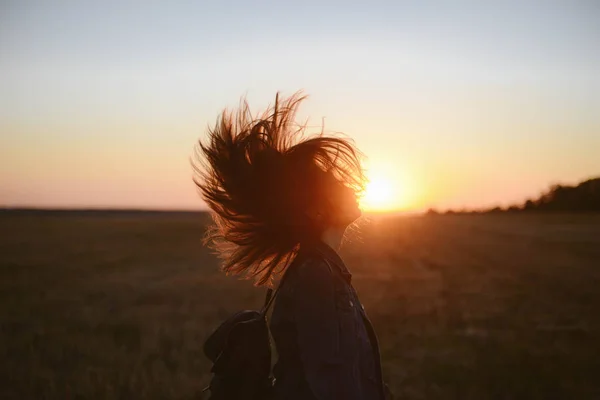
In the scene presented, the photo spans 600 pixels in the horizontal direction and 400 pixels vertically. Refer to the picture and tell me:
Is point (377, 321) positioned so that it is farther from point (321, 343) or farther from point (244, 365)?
point (321, 343)

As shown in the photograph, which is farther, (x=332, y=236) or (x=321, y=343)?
(x=332, y=236)

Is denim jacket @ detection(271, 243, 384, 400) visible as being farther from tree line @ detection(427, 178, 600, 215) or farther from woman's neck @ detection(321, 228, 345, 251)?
tree line @ detection(427, 178, 600, 215)

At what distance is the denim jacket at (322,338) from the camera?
212 centimetres

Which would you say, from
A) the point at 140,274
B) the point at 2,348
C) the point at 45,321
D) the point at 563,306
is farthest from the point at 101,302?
the point at 563,306

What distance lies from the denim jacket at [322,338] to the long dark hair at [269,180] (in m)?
0.26

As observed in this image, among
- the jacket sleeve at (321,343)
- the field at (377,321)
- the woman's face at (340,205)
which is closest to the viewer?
the jacket sleeve at (321,343)

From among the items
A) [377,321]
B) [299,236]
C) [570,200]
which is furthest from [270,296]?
[570,200]

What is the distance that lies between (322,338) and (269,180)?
0.65m

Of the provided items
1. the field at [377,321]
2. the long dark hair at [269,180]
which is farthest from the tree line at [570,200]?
the long dark hair at [269,180]

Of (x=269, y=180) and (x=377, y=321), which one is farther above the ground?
(x=269, y=180)

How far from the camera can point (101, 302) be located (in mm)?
11797

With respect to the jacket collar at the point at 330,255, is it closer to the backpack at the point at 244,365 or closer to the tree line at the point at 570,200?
the backpack at the point at 244,365

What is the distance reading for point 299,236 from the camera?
2539mm

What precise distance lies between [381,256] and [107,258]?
765cm
